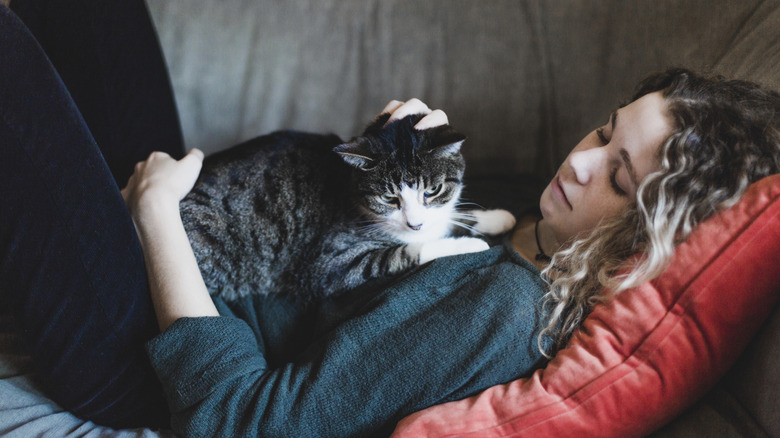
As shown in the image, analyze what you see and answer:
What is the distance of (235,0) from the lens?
1.68 metres

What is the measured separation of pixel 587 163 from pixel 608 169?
43mm

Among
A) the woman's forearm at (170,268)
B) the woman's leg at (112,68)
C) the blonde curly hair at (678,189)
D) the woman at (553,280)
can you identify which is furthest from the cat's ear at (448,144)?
the woman's leg at (112,68)

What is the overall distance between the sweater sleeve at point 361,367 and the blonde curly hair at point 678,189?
91 millimetres

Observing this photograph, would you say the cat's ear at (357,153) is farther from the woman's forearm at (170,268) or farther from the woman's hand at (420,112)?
the woman's forearm at (170,268)

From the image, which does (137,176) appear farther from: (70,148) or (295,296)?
(295,296)

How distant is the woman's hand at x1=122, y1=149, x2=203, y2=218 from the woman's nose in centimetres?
95

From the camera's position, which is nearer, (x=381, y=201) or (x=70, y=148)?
(x=70, y=148)

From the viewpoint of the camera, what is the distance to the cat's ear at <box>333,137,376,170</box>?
A: 1.14 meters

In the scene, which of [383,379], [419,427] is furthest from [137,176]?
[419,427]

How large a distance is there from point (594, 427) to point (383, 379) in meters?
0.36

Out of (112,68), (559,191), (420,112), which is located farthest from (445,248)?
(112,68)

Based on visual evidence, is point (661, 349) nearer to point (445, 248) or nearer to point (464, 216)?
point (445, 248)

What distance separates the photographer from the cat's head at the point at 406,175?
1.21m

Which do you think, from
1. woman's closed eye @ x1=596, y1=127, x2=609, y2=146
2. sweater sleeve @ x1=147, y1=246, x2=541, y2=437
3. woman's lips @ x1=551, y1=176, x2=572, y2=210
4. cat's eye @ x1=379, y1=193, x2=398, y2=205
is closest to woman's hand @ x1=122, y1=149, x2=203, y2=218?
sweater sleeve @ x1=147, y1=246, x2=541, y2=437
